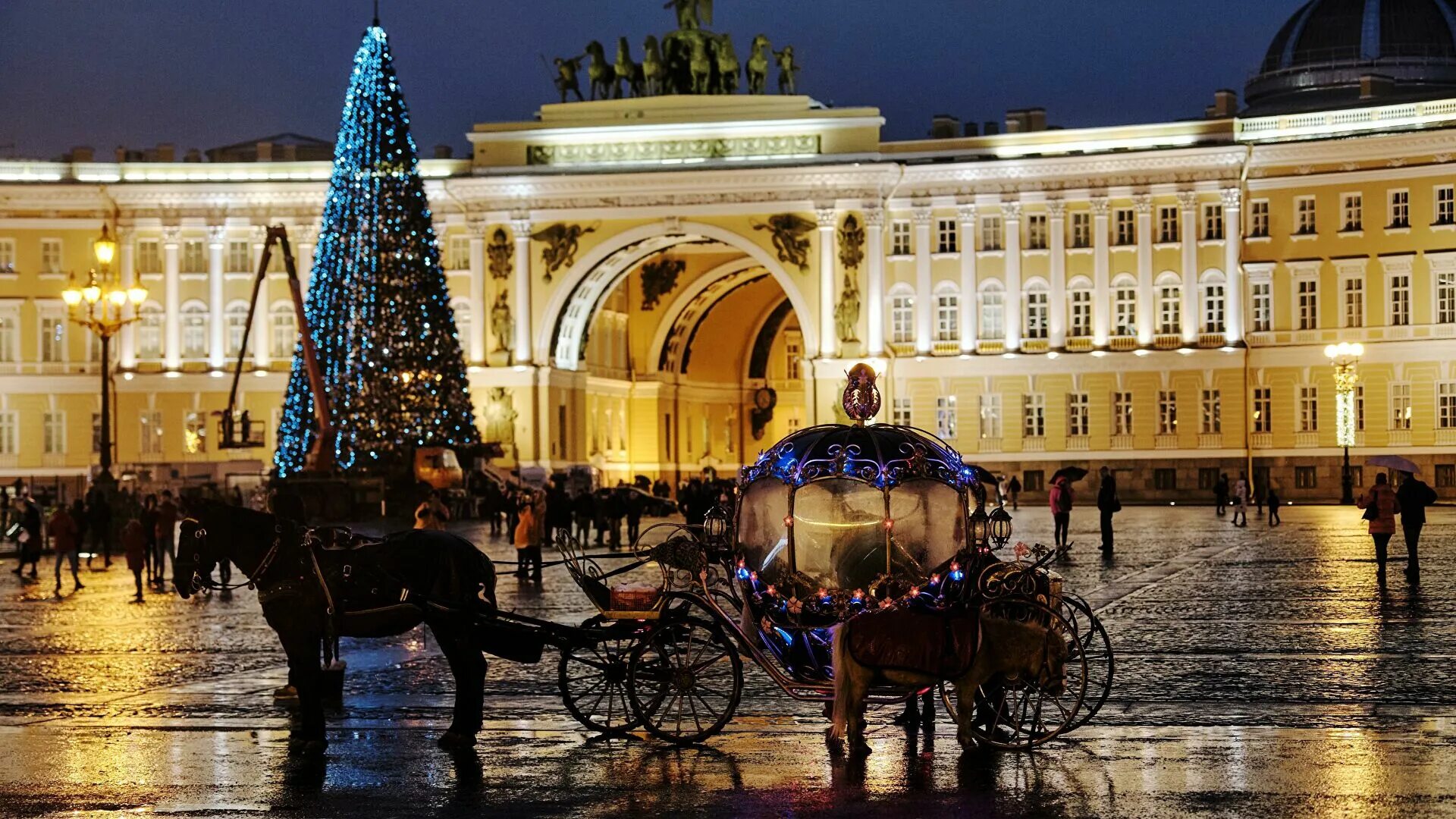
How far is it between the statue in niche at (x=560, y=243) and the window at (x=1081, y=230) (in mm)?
13499

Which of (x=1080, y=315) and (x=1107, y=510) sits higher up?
(x=1080, y=315)

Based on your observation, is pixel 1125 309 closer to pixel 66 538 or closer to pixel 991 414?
pixel 991 414

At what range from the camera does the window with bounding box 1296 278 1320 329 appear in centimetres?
6109

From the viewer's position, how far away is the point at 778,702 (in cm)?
1487

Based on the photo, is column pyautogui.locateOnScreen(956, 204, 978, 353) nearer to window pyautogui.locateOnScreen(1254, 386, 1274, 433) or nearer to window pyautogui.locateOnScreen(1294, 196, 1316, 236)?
window pyautogui.locateOnScreen(1254, 386, 1274, 433)

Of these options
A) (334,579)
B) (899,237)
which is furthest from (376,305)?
(334,579)

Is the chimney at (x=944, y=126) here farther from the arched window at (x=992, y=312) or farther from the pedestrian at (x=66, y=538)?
the pedestrian at (x=66, y=538)

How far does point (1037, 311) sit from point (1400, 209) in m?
10.0

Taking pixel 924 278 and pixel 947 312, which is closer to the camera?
pixel 924 278

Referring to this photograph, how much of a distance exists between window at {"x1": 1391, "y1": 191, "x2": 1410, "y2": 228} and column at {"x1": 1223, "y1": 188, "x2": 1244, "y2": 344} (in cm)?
397

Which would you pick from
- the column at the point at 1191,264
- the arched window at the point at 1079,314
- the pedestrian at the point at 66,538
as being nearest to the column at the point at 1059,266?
the arched window at the point at 1079,314

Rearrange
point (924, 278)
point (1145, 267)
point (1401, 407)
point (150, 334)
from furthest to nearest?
point (150, 334) < point (924, 278) < point (1145, 267) < point (1401, 407)

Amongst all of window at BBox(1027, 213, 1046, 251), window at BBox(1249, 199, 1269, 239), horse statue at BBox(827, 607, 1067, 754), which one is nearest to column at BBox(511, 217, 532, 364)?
window at BBox(1027, 213, 1046, 251)

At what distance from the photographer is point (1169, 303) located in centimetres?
6191
